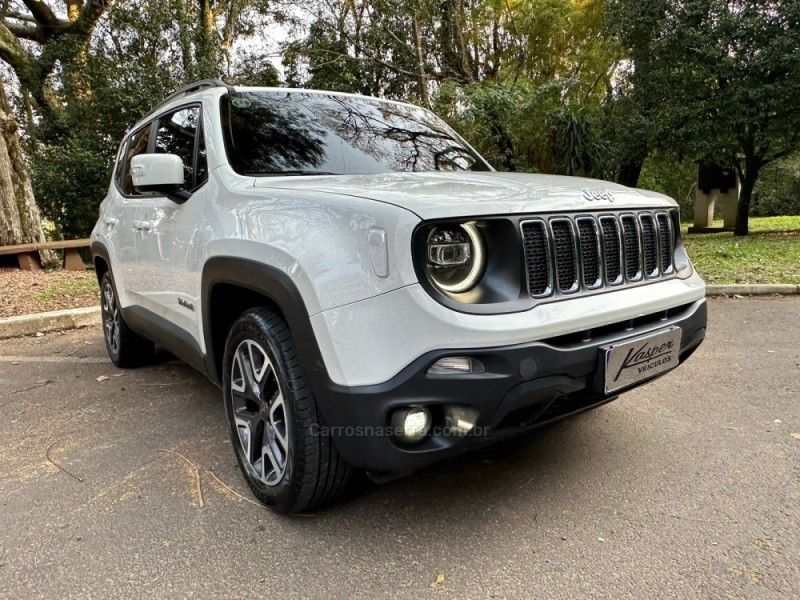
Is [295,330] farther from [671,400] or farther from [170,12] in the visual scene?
[170,12]

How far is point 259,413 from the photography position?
2.33 m

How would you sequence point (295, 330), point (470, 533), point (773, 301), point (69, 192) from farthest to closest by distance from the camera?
point (69, 192) → point (773, 301) → point (470, 533) → point (295, 330)

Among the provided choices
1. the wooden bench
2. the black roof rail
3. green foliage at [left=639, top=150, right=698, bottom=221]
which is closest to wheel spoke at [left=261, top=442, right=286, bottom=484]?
the black roof rail

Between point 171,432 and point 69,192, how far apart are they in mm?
11778

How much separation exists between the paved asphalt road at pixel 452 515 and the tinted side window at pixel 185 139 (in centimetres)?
137

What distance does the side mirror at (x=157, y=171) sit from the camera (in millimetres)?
2549

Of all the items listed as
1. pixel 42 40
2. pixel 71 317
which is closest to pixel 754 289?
pixel 71 317

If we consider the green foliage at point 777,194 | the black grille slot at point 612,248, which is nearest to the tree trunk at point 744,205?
the black grille slot at point 612,248

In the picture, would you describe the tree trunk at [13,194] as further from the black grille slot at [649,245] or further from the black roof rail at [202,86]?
the black grille slot at [649,245]

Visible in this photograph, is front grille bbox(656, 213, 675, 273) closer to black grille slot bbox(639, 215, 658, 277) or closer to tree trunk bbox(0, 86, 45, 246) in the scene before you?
black grille slot bbox(639, 215, 658, 277)

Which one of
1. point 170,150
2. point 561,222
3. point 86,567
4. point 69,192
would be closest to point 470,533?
point 561,222

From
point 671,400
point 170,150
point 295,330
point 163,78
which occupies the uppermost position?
point 163,78

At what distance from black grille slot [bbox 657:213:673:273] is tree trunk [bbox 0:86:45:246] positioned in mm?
10058

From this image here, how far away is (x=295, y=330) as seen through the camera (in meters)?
1.96
